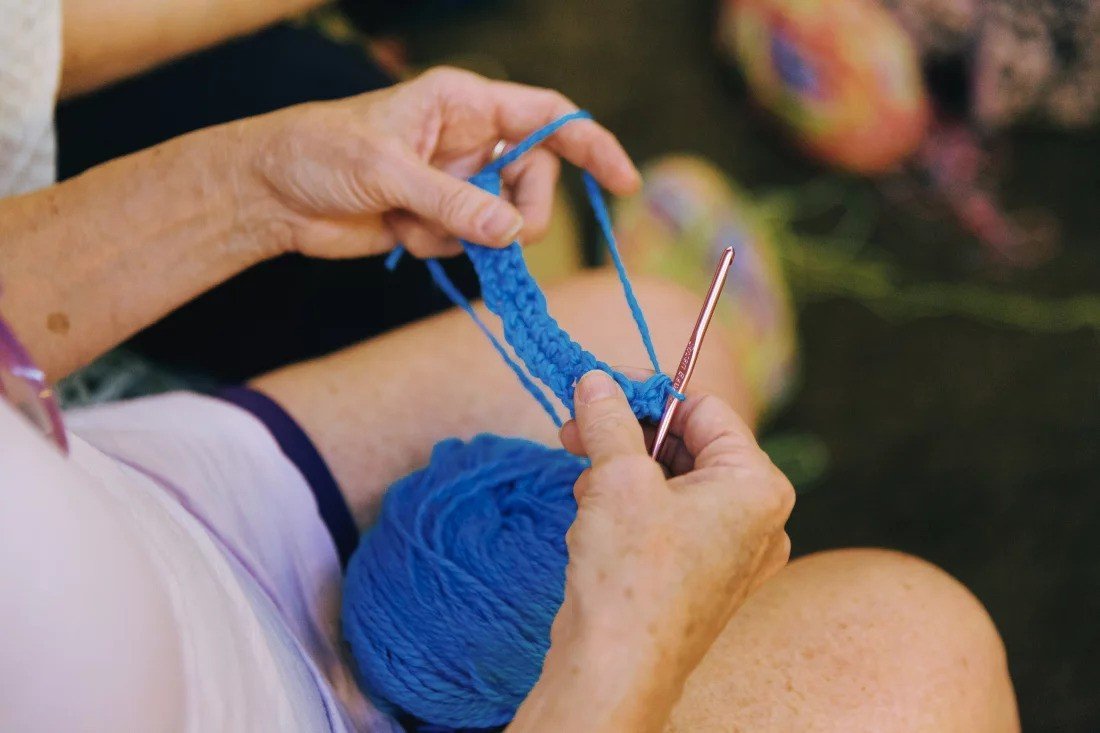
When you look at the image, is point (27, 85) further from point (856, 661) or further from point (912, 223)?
point (912, 223)

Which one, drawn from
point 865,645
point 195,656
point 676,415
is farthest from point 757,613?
point 195,656

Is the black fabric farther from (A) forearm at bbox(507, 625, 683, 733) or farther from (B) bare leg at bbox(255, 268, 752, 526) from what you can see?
(A) forearm at bbox(507, 625, 683, 733)

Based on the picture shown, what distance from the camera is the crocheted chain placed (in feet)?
2.05

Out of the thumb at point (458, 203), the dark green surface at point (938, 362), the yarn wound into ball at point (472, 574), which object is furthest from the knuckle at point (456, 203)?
the dark green surface at point (938, 362)

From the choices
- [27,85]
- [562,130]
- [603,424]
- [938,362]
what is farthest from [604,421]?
[938,362]

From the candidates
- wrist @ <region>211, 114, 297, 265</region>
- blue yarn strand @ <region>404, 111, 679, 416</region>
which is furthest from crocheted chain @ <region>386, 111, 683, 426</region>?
wrist @ <region>211, 114, 297, 265</region>

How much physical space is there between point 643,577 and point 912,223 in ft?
3.87

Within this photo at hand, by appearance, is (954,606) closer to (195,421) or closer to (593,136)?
(593,136)

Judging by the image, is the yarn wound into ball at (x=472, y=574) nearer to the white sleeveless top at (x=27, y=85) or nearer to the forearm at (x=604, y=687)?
the forearm at (x=604, y=687)

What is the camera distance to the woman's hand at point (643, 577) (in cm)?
50

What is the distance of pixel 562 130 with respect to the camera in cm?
82

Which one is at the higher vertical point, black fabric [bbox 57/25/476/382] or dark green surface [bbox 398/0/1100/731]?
Answer: black fabric [bbox 57/25/476/382]

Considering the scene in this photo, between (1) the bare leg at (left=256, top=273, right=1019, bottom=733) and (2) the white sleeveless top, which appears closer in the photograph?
A: (1) the bare leg at (left=256, top=273, right=1019, bottom=733)

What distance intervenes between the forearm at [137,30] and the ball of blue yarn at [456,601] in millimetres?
562
